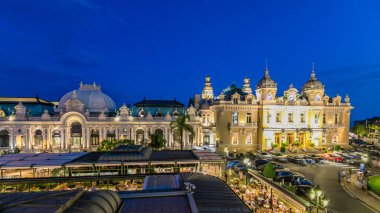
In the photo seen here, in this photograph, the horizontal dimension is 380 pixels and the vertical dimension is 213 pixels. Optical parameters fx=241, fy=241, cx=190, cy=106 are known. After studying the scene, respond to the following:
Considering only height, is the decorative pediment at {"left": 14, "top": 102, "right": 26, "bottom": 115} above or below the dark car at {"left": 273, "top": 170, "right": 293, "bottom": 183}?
above

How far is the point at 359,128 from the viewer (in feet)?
271

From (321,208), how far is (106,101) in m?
53.5

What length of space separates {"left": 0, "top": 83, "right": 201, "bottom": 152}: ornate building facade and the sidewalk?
27.6 m

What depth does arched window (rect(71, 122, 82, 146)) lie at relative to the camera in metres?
51.7

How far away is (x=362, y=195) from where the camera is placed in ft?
90.3

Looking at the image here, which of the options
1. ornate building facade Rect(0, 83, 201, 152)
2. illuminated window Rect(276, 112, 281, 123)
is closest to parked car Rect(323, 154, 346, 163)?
illuminated window Rect(276, 112, 281, 123)

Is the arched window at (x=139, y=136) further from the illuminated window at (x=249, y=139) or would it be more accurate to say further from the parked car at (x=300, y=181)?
the parked car at (x=300, y=181)

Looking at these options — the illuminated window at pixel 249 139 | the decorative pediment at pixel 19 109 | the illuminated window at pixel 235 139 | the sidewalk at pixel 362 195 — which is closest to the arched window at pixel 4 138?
the decorative pediment at pixel 19 109

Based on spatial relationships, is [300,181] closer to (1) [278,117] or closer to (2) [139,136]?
(1) [278,117]

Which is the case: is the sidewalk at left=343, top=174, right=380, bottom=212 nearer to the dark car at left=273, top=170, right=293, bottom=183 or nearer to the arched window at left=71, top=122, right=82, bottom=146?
the dark car at left=273, top=170, right=293, bottom=183

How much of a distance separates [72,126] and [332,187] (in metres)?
48.6

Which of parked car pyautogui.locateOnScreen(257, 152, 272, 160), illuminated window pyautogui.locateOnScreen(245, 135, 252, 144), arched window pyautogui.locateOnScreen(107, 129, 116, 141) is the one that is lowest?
parked car pyautogui.locateOnScreen(257, 152, 272, 160)

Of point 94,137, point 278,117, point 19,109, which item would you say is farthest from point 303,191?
point 19,109

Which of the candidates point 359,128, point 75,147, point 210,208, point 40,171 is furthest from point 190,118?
point 359,128
